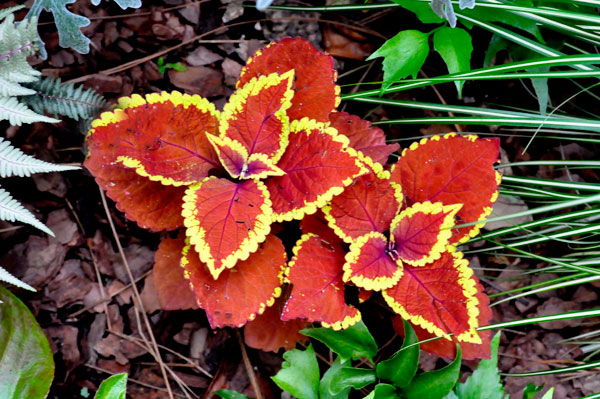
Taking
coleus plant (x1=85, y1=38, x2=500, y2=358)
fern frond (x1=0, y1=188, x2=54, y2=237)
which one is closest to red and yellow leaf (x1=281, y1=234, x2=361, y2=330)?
coleus plant (x1=85, y1=38, x2=500, y2=358)

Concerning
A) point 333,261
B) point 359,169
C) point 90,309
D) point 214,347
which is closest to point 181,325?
point 214,347

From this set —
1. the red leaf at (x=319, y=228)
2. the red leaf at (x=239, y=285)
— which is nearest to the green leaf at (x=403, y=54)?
the red leaf at (x=319, y=228)

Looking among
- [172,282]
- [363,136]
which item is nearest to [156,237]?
[172,282]

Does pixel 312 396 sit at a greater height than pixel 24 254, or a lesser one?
lesser

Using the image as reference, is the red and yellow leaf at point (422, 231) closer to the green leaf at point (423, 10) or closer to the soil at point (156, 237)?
the soil at point (156, 237)

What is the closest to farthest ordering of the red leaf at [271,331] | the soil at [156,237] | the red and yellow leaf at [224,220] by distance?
the red and yellow leaf at [224,220], the red leaf at [271,331], the soil at [156,237]

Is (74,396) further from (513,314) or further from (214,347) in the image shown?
(513,314)

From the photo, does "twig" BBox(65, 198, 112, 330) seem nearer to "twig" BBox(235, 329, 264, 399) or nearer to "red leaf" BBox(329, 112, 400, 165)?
"twig" BBox(235, 329, 264, 399)
